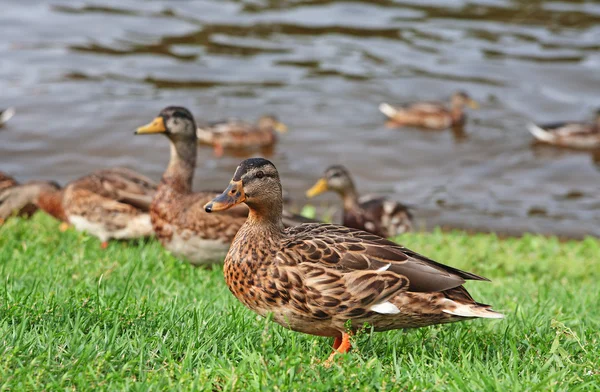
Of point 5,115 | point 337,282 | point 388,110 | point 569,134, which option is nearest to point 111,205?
point 337,282

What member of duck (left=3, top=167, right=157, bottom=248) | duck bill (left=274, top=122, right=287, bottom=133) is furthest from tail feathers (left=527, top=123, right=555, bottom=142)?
duck (left=3, top=167, right=157, bottom=248)

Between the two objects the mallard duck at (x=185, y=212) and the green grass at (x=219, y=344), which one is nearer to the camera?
the green grass at (x=219, y=344)

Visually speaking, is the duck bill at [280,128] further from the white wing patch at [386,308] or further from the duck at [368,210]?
the white wing patch at [386,308]

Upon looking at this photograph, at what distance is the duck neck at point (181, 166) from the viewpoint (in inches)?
295

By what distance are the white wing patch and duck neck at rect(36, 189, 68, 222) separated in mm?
5388

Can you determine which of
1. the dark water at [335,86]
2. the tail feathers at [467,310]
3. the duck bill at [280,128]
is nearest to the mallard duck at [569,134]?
the dark water at [335,86]

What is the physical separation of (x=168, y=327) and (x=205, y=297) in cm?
126

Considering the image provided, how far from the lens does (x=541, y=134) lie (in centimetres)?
1534

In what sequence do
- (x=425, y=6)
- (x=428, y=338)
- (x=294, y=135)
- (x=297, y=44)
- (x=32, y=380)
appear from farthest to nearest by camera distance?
(x=425, y=6), (x=297, y=44), (x=294, y=135), (x=428, y=338), (x=32, y=380)

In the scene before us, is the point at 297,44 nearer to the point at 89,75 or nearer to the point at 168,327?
the point at 89,75

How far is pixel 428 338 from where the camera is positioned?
4.62 meters

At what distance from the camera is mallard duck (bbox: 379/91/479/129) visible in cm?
Answer: 1596

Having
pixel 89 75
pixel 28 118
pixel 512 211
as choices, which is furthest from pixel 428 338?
pixel 89 75

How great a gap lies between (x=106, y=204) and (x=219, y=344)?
4.20 m
